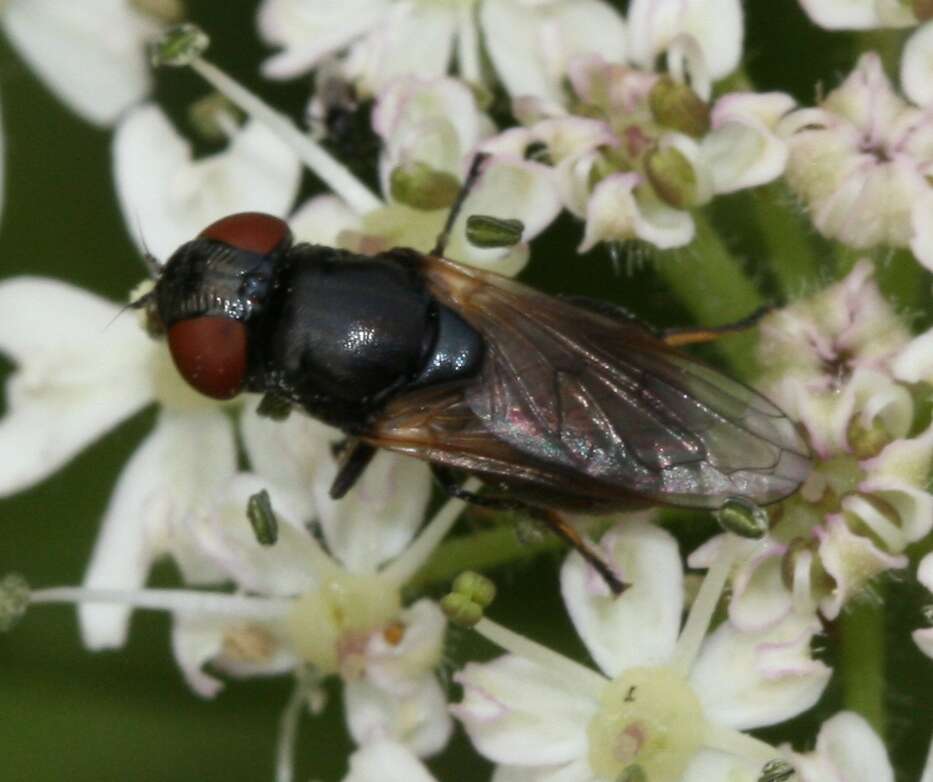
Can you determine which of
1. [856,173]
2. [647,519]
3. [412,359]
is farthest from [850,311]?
[412,359]

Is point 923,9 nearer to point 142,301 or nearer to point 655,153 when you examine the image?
point 655,153

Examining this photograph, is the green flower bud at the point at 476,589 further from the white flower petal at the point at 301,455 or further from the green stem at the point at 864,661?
the green stem at the point at 864,661

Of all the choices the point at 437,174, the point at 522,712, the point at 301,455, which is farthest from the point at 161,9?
the point at 522,712

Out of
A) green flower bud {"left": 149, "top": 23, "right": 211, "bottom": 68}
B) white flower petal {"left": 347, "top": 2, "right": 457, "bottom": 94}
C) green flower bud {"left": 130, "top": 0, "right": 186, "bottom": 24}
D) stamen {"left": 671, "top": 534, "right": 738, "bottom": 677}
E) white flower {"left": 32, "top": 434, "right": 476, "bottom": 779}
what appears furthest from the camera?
green flower bud {"left": 130, "top": 0, "right": 186, "bottom": 24}

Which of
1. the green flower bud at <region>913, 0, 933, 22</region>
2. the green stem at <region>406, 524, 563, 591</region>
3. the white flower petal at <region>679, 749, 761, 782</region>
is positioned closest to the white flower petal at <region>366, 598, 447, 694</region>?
the green stem at <region>406, 524, 563, 591</region>

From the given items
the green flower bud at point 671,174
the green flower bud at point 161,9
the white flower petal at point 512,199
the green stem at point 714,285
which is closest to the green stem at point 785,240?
the green stem at point 714,285

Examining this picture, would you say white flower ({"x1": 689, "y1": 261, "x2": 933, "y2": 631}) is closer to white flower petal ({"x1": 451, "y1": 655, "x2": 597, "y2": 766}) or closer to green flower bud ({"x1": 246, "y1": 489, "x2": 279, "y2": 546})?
white flower petal ({"x1": 451, "y1": 655, "x2": 597, "y2": 766})
